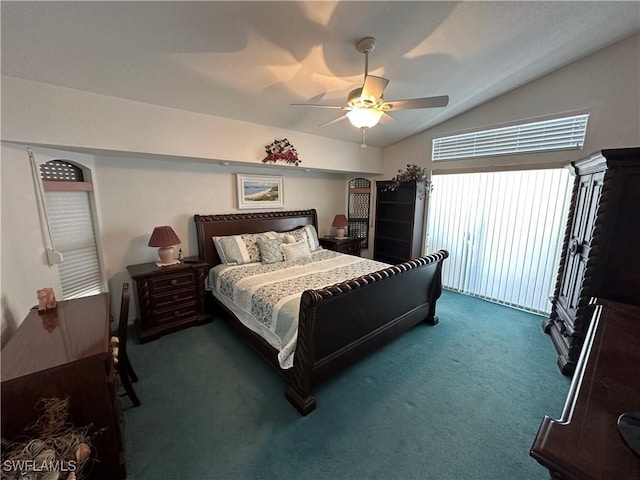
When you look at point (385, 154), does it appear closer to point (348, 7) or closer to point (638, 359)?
point (348, 7)

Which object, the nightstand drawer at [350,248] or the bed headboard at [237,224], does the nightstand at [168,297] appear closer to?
the bed headboard at [237,224]

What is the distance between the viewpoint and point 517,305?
369 centimetres

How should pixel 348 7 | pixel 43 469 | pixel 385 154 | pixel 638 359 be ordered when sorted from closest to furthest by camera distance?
pixel 43 469 < pixel 638 359 < pixel 348 7 < pixel 385 154

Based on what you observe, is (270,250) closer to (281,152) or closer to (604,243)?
(281,152)

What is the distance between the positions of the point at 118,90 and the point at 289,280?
2.34 metres

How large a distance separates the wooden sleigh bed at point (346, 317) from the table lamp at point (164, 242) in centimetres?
43

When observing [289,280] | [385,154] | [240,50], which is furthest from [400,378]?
[385,154]

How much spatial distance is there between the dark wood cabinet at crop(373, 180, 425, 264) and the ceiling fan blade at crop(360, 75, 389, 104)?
253 centimetres

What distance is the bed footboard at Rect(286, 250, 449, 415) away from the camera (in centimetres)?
194

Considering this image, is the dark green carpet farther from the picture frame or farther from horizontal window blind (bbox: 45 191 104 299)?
the picture frame

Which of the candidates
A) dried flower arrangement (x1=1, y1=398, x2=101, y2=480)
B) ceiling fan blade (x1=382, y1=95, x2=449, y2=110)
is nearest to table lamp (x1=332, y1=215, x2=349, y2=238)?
ceiling fan blade (x1=382, y1=95, x2=449, y2=110)

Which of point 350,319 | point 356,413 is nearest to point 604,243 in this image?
point 350,319

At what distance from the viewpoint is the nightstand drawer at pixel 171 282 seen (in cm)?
292

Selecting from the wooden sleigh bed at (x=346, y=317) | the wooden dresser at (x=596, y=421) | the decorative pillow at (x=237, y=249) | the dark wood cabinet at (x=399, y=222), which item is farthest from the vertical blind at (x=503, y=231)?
the decorative pillow at (x=237, y=249)
